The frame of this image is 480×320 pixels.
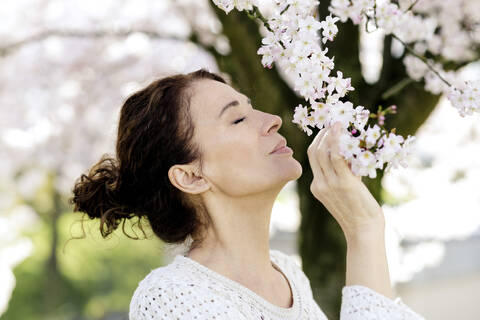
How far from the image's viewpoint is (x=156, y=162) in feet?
5.73

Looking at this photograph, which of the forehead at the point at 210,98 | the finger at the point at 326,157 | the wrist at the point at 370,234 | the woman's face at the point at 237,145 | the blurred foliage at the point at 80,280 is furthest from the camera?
the blurred foliage at the point at 80,280

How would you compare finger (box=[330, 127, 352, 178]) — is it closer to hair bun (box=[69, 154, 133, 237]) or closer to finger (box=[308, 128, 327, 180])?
finger (box=[308, 128, 327, 180])

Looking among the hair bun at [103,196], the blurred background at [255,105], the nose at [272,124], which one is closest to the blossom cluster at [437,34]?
the blurred background at [255,105]

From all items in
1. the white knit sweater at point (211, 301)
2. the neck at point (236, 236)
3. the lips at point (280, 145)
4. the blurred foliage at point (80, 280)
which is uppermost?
the lips at point (280, 145)

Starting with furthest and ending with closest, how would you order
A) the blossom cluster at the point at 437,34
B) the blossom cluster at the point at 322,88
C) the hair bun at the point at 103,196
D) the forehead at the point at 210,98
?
the blossom cluster at the point at 437,34, the hair bun at the point at 103,196, the forehead at the point at 210,98, the blossom cluster at the point at 322,88

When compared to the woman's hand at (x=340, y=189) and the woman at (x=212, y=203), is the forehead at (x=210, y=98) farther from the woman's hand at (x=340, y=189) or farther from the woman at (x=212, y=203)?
the woman's hand at (x=340, y=189)

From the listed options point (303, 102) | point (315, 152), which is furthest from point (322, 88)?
point (303, 102)

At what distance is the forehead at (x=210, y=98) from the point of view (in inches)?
67.4

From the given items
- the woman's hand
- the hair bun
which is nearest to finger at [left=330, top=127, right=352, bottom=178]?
the woman's hand

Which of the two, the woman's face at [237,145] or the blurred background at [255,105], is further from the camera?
the blurred background at [255,105]

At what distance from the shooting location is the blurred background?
116 inches

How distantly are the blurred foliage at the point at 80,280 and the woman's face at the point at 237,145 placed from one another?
9.75 meters

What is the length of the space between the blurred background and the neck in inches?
16.9

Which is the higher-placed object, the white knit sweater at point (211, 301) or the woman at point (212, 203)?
the woman at point (212, 203)
